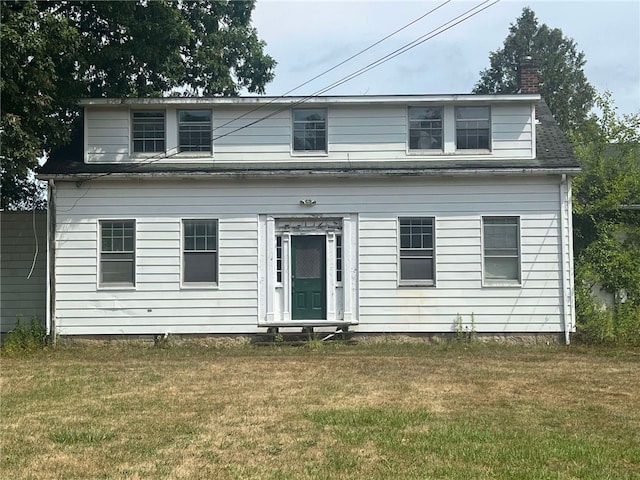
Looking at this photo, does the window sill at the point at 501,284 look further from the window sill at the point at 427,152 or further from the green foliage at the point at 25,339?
the green foliage at the point at 25,339

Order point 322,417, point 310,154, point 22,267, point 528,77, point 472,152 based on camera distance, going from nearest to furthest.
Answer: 1. point 322,417
2. point 472,152
3. point 310,154
4. point 22,267
5. point 528,77

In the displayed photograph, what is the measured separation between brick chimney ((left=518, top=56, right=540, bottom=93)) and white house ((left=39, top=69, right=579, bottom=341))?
3279 mm

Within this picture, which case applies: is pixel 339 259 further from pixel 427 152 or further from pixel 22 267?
pixel 22 267

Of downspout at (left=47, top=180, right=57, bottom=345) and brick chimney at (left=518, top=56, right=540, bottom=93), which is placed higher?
brick chimney at (left=518, top=56, right=540, bottom=93)

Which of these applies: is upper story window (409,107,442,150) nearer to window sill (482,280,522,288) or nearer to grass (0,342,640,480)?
window sill (482,280,522,288)

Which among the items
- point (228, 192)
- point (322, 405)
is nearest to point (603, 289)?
point (228, 192)

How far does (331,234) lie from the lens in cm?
1545

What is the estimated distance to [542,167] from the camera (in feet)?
49.0

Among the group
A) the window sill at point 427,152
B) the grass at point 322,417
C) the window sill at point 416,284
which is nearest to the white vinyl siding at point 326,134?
Answer: the window sill at point 427,152

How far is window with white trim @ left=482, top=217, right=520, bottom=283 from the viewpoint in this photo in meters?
15.3

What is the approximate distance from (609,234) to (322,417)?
11650mm

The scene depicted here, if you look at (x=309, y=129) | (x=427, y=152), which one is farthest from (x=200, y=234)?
(x=427, y=152)

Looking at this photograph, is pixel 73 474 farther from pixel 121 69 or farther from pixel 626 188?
pixel 626 188

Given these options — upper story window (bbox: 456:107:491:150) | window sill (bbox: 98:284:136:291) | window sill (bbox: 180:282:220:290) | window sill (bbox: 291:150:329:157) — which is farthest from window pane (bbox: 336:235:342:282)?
window sill (bbox: 98:284:136:291)
